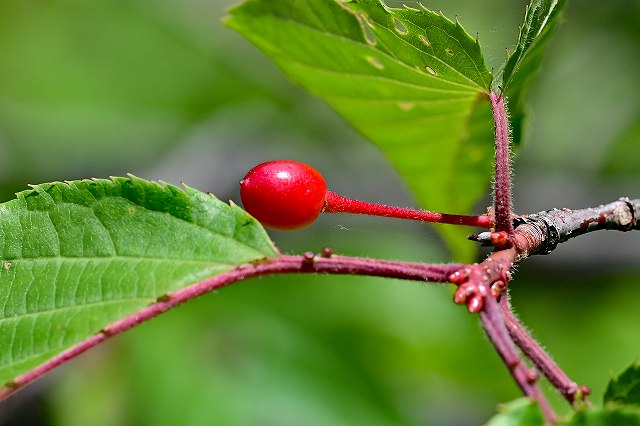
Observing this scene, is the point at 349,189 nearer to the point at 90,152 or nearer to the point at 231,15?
the point at 90,152

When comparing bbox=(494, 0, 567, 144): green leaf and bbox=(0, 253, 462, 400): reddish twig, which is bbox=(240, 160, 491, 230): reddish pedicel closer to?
bbox=(0, 253, 462, 400): reddish twig

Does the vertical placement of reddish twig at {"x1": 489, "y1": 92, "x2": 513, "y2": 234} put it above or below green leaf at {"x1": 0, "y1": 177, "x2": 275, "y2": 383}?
above

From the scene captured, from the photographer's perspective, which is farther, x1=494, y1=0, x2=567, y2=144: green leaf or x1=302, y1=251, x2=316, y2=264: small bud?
x1=494, y1=0, x2=567, y2=144: green leaf

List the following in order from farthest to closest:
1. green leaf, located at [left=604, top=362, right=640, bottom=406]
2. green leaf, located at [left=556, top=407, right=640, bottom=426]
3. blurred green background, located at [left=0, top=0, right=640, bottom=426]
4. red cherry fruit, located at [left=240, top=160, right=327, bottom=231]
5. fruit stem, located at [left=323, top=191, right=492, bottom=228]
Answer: blurred green background, located at [left=0, top=0, right=640, bottom=426] → fruit stem, located at [left=323, top=191, right=492, bottom=228] → red cherry fruit, located at [left=240, top=160, right=327, bottom=231] → green leaf, located at [left=604, top=362, right=640, bottom=406] → green leaf, located at [left=556, top=407, right=640, bottom=426]

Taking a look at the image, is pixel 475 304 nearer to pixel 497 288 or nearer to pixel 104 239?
pixel 497 288

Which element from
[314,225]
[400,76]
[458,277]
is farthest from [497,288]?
[314,225]

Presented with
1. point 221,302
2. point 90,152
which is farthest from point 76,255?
point 90,152

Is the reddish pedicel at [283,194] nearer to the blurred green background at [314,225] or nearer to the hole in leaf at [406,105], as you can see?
the hole in leaf at [406,105]

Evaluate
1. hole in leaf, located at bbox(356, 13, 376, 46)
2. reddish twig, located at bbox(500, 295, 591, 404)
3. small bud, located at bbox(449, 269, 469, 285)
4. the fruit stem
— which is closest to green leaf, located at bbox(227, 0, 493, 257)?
hole in leaf, located at bbox(356, 13, 376, 46)
